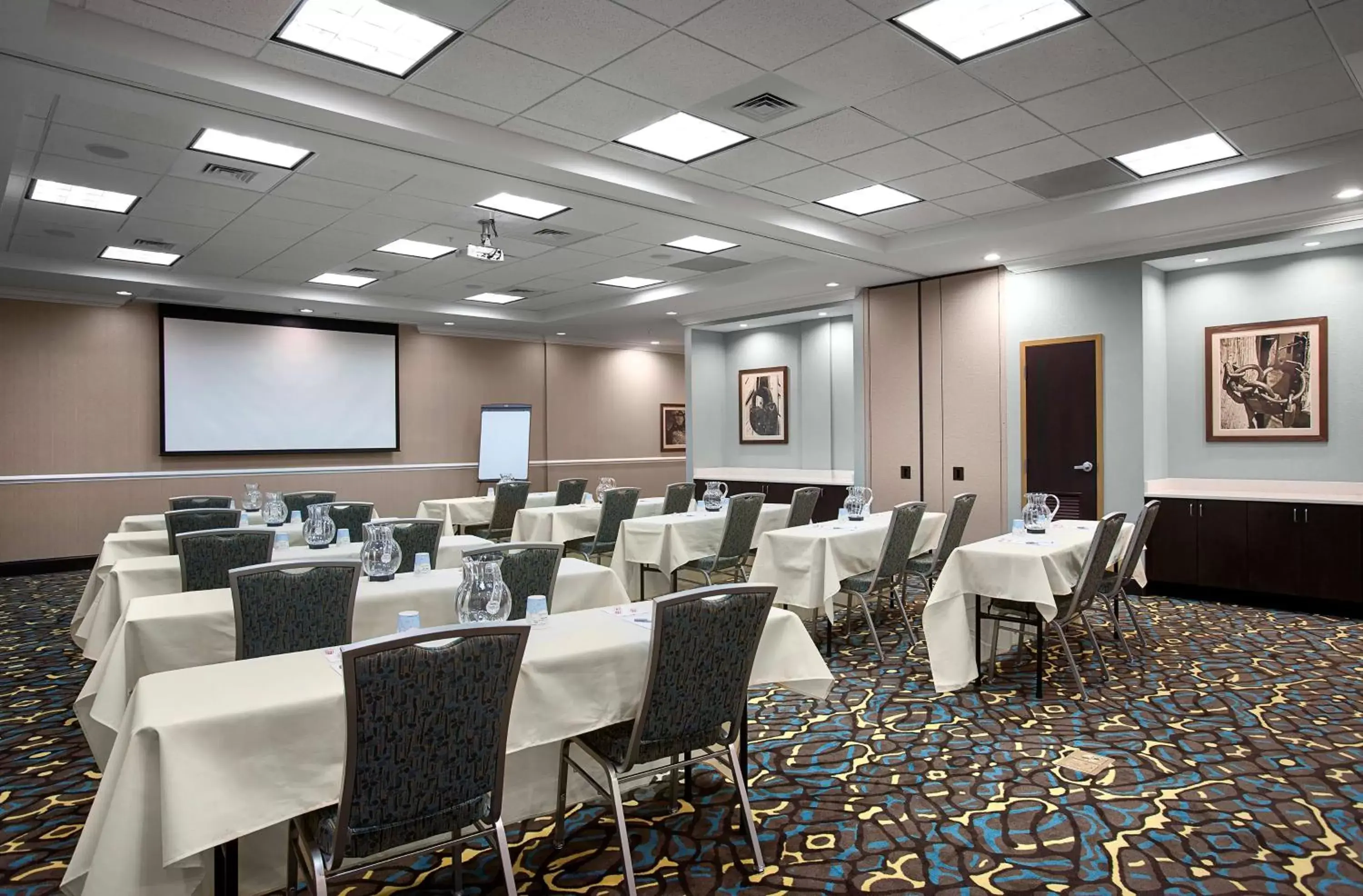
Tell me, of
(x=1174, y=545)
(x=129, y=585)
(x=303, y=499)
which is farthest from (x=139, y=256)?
(x=1174, y=545)

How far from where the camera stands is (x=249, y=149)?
197 inches

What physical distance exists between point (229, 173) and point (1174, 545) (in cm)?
776

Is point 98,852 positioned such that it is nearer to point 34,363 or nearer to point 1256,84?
point 1256,84

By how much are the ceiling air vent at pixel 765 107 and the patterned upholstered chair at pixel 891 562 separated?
2432mm

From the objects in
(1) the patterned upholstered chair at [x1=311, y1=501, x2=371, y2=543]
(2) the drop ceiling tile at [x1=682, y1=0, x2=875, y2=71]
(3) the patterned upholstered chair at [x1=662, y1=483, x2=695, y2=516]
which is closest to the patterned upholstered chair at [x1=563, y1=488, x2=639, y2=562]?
(3) the patterned upholstered chair at [x1=662, y1=483, x2=695, y2=516]

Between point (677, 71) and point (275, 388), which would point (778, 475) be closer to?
point (275, 388)

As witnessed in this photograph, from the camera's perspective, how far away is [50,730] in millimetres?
4000

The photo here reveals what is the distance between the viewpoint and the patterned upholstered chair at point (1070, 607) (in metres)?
4.35

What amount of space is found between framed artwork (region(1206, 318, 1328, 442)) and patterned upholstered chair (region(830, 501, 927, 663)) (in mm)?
3607

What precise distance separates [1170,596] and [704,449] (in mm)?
6232

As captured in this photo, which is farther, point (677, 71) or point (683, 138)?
point (683, 138)

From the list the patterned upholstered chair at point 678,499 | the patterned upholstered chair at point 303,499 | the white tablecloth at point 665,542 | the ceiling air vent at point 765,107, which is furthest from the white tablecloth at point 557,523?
the ceiling air vent at point 765,107

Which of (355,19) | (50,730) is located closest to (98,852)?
(50,730)

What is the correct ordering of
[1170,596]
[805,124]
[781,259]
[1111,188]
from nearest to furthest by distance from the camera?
[805,124] < [1111,188] < [1170,596] < [781,259]
